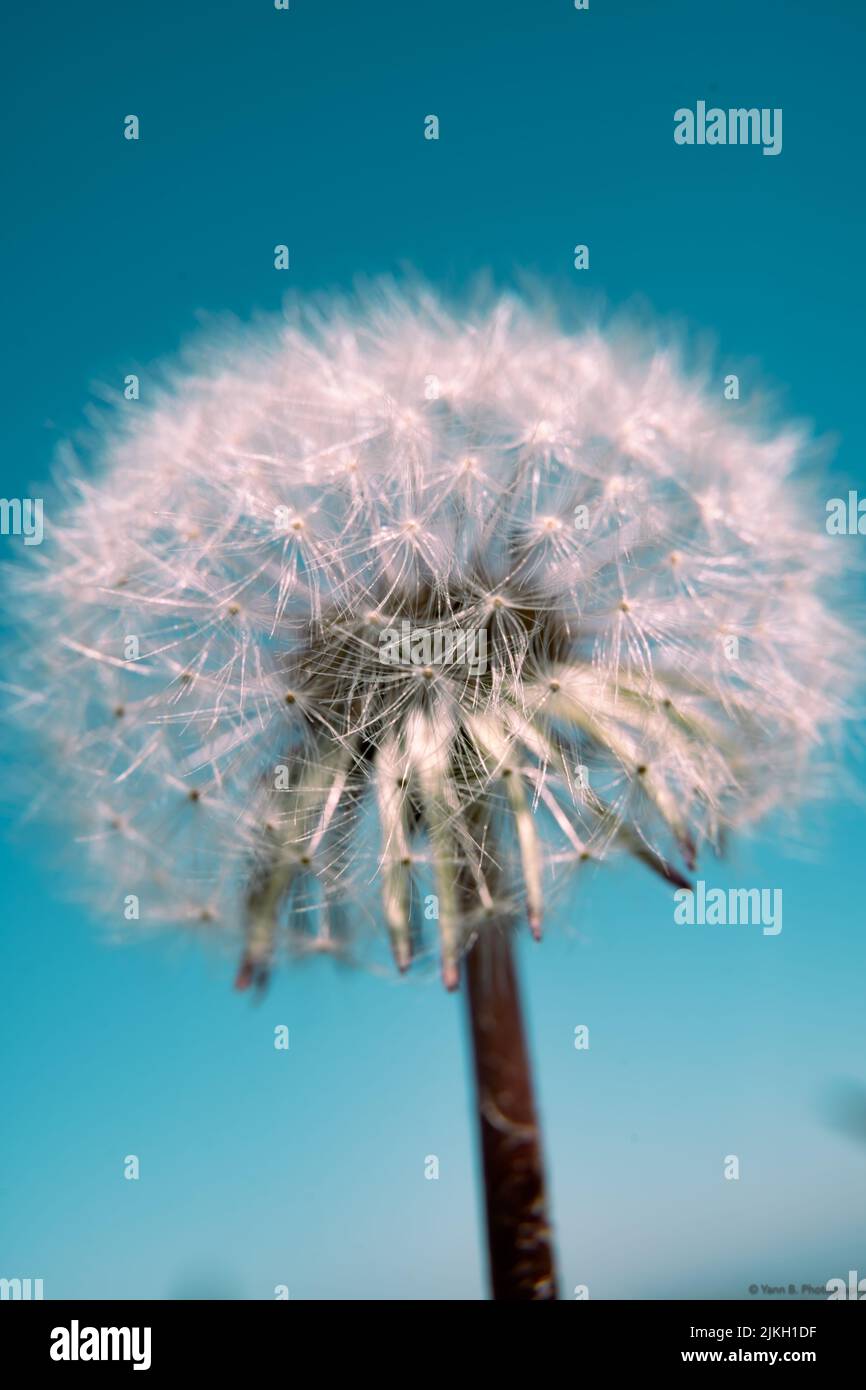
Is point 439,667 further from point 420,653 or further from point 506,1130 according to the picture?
point 506,1130

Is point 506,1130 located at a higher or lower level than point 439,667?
lower

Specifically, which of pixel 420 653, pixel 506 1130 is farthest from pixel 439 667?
pixel 506 1130

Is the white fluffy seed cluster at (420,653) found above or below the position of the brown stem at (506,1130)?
above

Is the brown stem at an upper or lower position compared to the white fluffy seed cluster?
lower
